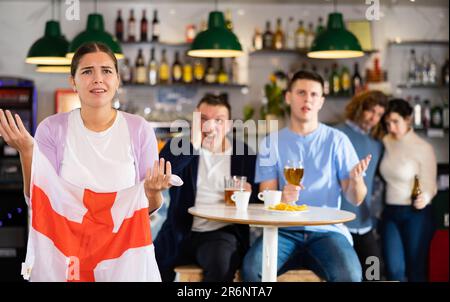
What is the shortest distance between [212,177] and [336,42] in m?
1.08

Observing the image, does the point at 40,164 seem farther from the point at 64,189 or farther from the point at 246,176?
the point at 246,176

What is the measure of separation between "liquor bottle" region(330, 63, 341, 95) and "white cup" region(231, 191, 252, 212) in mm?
3059

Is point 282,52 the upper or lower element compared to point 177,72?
upper

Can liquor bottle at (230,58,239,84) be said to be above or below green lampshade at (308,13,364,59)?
below

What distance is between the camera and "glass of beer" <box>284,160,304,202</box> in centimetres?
263

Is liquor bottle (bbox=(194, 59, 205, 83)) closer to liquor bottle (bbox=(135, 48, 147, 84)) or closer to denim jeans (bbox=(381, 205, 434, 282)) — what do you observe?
→ liquor bottle (bbox=(135, 48, 147, 84))

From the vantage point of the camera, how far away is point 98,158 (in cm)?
204

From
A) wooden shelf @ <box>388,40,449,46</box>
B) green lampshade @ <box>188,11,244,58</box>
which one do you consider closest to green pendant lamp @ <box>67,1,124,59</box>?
green lampshade @ <box>188,11,244,58</box>

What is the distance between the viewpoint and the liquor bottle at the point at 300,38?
18.4 ft

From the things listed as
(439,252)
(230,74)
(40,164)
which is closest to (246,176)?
(40,164)

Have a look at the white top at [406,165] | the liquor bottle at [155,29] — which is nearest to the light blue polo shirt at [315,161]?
the white top at [406,165]

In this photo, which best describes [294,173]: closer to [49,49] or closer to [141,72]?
[49,49]

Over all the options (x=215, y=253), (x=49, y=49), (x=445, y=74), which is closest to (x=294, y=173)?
(x=215, y=253)
